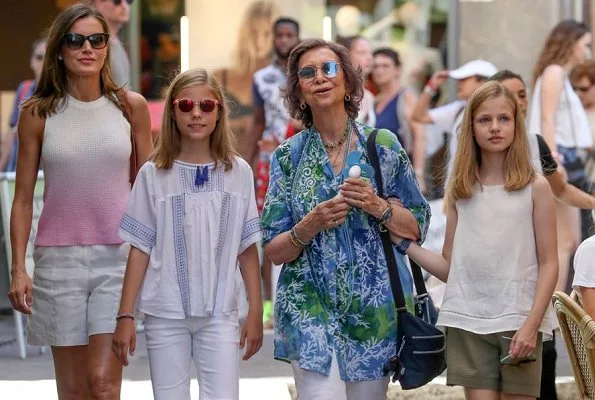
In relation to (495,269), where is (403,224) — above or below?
above

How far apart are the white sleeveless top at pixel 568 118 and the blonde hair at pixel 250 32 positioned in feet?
7.59

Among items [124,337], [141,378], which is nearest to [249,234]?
[124,337]

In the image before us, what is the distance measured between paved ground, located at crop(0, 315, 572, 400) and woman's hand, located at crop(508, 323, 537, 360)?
239cm

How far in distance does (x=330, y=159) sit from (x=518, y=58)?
6743 millimetres

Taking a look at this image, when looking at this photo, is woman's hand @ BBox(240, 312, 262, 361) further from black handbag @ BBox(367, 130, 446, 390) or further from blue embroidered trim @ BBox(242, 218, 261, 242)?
black handbag @ BBox(367, 130, 446, 390)

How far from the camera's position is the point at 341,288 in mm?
5500

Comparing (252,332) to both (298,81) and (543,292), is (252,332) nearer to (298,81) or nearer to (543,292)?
(298,81)

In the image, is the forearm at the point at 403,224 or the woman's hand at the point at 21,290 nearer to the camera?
the forearm at the point at 403,224

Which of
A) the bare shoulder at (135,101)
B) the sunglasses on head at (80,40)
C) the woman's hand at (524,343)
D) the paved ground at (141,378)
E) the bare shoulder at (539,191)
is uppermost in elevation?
the sunglasses on head at (80,40)

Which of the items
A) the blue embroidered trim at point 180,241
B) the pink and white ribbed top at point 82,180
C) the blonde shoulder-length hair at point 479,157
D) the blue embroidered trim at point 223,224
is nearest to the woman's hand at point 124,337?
the blue embroidered trim at point 180,241

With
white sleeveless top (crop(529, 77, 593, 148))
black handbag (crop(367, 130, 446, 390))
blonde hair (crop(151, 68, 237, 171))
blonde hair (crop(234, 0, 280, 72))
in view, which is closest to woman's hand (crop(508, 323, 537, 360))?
black handbag (crop(367, 130, 446, 390))

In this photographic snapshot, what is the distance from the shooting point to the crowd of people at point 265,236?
5.52 m

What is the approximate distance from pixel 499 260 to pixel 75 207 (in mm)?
1682

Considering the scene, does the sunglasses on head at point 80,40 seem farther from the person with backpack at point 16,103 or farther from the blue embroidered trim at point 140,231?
the person with backpack at point 16,103
